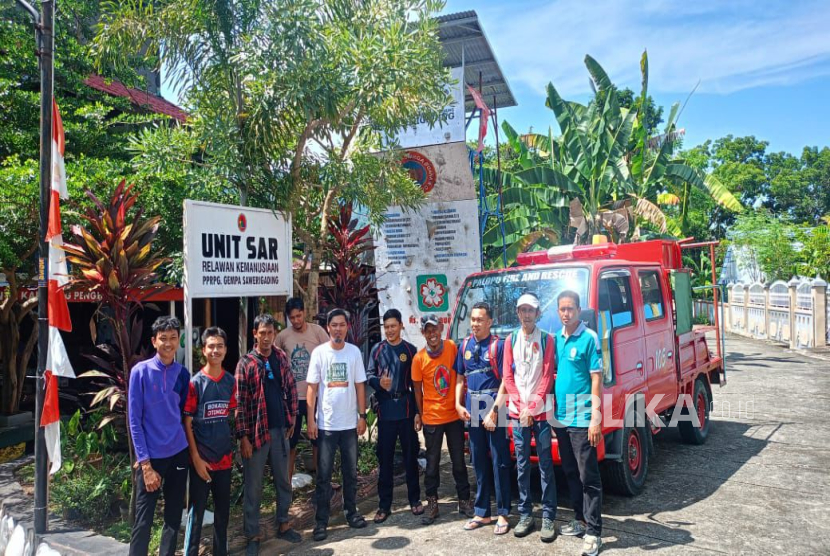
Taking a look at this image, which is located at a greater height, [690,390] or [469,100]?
[469,100]

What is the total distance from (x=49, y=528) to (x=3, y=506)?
87 cm

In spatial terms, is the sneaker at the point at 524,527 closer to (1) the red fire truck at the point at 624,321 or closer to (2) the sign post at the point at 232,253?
(1) the red fire truck at the point at 624,321

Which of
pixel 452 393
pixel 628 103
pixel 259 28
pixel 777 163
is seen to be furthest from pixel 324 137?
pixel 777 163

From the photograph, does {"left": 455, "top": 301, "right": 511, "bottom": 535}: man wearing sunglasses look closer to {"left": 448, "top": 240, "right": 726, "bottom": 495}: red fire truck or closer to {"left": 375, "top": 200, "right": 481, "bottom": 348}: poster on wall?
{"left": 448, "top": 240, "right": 726, "bottom": 495}: red fire truck

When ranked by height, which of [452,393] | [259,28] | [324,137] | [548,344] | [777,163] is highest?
[777,163]

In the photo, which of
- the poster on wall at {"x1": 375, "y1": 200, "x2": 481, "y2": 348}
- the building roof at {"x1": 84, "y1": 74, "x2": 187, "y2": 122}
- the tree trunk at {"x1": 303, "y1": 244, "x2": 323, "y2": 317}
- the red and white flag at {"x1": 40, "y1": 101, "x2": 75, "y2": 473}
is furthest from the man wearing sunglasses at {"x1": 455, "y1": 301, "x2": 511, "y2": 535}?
the building roof at {"x1": 84, "y1": 74, "x2": 187, "y2": 122}

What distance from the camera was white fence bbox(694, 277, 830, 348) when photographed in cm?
1802

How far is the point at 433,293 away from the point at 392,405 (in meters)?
4.11

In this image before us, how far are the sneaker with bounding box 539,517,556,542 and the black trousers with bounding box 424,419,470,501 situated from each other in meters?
0.81

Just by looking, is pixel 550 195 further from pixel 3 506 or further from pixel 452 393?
pixel 3 506

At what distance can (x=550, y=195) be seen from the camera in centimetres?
1401

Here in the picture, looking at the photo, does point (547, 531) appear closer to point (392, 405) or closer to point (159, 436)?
point (392, 405)

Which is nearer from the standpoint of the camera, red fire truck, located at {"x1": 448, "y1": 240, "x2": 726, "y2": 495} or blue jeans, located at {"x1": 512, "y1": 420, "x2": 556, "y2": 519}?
blue jeans, located at {"x1": 512, "y1": 420, "x2": 556, "y2": 519}

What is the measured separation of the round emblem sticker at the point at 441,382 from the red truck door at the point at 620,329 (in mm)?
1352
